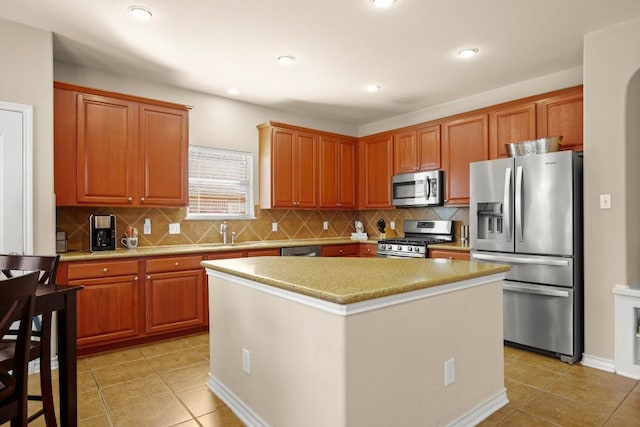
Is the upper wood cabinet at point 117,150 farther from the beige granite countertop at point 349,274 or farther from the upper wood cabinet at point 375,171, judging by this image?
the upper wood cabinet at point 375,171

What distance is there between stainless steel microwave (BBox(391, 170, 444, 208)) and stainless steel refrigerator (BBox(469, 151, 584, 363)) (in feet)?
3.16

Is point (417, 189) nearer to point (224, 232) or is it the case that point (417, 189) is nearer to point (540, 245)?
point (540, 245)

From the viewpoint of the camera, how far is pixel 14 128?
9.32 ft

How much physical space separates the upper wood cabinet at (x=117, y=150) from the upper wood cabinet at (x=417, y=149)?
2.67 meters

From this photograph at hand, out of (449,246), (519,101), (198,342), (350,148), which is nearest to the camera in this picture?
(198,342)

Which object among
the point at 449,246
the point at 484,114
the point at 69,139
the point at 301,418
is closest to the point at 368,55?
the point at 484,114

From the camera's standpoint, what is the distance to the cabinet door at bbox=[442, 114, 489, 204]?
418 cm

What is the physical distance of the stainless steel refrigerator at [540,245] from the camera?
9.95 ft

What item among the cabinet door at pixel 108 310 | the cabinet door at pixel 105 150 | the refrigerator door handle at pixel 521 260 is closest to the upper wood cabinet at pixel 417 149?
the refrigerator door handle at pixel 521 260

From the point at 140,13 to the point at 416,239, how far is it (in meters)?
3.67

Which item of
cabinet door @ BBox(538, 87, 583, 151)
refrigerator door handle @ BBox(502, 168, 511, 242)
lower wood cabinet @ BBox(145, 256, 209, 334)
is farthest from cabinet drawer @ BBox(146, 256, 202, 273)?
cabinet door @ BBox(538, 87, 583, 151)

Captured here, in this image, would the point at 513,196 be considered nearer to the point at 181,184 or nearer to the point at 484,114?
the point at 484,114

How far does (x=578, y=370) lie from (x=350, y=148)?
3.71 metres

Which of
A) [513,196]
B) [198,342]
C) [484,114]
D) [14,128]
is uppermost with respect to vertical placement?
[484,114]
